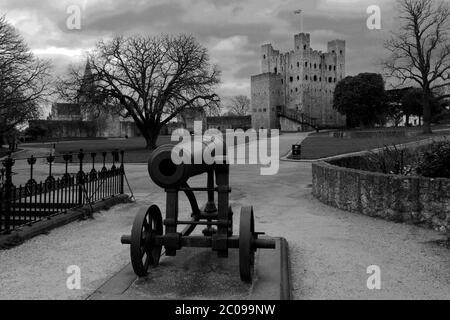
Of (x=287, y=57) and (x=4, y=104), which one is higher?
(x=287, y=57)

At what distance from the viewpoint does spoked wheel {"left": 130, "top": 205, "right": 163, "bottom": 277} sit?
4203 mm

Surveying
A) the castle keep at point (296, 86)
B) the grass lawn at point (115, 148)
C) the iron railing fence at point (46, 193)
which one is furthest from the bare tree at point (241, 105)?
the iron railing fence at point (46, 193)

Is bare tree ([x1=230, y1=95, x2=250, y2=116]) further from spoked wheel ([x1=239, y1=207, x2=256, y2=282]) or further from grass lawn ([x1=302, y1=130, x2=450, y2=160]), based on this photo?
spoked wheel ([x1=239, y1=207, x2=256, y2=282])

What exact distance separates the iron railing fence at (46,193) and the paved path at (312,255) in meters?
0.65

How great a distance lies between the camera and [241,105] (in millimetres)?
106188

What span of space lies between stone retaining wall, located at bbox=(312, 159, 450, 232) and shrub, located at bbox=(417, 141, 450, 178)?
2.96 ft

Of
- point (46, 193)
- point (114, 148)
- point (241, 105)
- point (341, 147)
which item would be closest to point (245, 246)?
point (46, 193)

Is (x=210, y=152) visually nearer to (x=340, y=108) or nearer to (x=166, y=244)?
(x=166, y=244)

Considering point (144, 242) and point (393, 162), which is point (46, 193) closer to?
point (144, 242)

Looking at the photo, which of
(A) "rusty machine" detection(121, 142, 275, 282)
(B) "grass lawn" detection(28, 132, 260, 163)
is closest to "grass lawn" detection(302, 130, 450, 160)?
(B) "grass lawn" detection(28, 132, 260, 163)

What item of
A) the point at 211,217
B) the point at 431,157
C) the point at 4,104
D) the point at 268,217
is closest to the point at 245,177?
the point at 268,217

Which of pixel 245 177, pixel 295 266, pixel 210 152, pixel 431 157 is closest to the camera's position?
pixel 210 152
